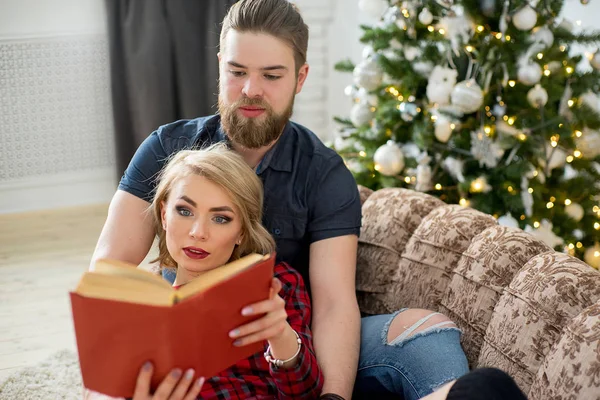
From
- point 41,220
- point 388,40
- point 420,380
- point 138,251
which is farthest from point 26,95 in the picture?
point 420,380

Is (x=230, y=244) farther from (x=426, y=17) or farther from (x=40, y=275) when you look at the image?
(x=40, y=275)

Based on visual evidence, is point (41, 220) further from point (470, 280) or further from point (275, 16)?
point (470, 280)

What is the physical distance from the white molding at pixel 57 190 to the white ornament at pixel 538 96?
2589mm

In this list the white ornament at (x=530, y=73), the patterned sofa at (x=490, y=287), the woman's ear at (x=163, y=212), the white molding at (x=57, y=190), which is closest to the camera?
the patterned sofa at (x=490, y=287)

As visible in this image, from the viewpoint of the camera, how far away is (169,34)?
4.27 metres

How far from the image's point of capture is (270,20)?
6.11 ft

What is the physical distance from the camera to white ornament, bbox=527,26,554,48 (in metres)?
2.71

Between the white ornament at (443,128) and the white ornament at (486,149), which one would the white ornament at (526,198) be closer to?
the white ornament at (486,149)

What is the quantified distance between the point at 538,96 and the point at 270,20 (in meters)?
1.23

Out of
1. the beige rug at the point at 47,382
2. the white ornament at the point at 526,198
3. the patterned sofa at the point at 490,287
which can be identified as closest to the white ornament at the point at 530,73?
the white ornament at the point at 526,198

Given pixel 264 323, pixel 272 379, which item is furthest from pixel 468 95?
pixel 264 323

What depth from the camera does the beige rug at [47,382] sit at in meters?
2.48

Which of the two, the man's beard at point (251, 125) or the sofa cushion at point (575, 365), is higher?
the man's beard at point (251, 125)

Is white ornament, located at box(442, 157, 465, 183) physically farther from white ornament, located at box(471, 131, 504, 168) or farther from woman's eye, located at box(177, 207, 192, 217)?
woman's eye, located at box(177, 207, 192, 217)
